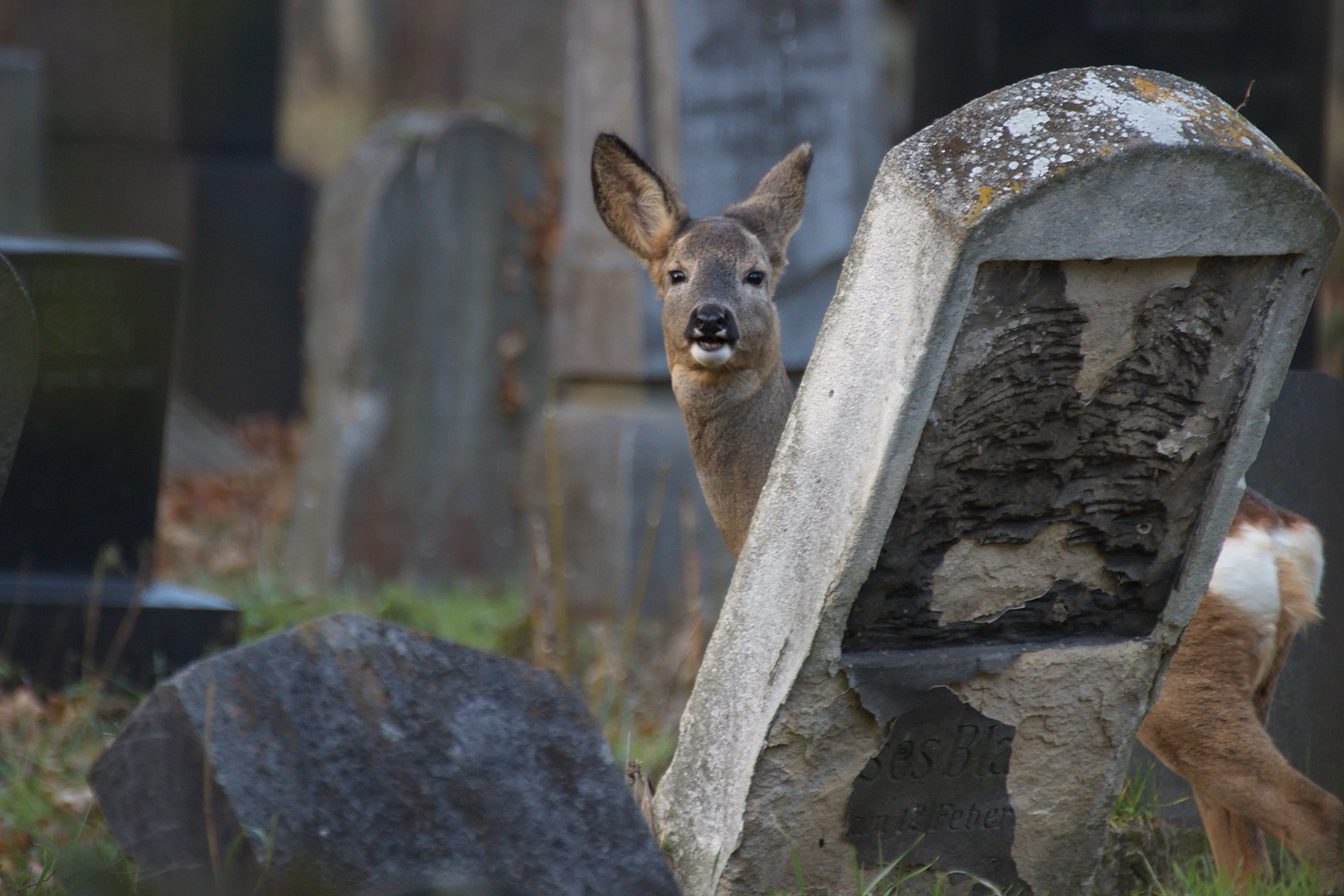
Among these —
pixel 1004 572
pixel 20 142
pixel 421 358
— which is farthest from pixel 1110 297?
pixel 20 142

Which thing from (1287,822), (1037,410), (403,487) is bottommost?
(403,487)

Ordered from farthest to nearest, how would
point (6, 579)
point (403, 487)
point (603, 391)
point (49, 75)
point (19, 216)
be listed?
1. point (49, 75)
2. point (19, 216)
3. point (403, 487)
4. point (603, 391)
5. point (6, 579)

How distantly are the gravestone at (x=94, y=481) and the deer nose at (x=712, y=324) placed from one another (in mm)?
2850

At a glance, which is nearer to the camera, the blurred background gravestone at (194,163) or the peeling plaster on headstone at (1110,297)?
the peeling plaster on headstone at (1110,297)

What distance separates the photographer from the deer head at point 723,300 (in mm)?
3430

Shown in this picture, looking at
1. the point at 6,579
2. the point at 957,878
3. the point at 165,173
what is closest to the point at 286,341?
the point at 165,173

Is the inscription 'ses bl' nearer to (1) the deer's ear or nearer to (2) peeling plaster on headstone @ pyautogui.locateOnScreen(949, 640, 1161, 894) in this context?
(2) peeling plaster on headstone @ pyautogui.locateOnScreen(949, 640, 1161, 894)

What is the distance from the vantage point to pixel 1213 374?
2.94 metres

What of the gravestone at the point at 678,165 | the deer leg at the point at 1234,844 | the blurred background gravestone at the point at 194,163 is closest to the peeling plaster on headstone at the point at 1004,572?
the deer leg at the point at 1234,844

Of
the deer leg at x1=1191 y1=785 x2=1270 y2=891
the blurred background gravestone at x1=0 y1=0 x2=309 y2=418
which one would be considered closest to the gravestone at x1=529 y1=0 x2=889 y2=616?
the deer leg at x1=1191 y1=785 x2=1270 y2=891

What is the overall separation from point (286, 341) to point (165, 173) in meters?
1.54

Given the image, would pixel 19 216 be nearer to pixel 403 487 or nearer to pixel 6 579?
pixel 403 487

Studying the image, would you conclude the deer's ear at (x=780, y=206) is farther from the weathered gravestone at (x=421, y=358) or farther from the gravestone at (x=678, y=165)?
the weathered gravestone at (x=421, y=358)

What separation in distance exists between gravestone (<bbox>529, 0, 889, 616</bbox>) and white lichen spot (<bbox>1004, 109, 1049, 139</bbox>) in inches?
136
